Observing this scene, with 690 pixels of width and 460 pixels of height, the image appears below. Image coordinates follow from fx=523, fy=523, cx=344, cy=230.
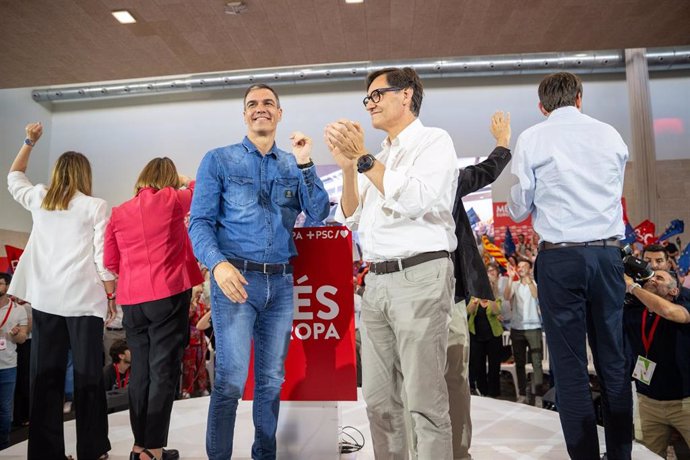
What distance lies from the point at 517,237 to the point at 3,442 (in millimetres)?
8047

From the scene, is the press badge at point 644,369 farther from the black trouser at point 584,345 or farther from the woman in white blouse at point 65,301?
the woman in white blouse at point 65,301

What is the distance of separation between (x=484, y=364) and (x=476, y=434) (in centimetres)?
345

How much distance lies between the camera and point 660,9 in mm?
4551

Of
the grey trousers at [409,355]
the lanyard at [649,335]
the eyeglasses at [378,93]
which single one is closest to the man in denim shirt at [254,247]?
the eyeglasses at [378,93]

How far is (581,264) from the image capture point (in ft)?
6.54

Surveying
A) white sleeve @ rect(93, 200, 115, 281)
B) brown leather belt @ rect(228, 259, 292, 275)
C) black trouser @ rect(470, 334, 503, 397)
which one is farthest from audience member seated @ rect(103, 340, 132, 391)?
brown leather belt @ rect(228, 259, 292, 275)

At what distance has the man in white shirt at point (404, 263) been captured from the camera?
1.67m

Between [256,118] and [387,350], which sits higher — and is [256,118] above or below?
above

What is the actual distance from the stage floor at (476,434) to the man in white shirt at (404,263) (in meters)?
0.91

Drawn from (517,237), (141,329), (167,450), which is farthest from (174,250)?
(517,237)

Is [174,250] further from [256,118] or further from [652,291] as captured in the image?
[652,291]

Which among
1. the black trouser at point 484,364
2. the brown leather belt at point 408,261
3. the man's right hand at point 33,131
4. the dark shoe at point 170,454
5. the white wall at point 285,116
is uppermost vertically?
A: the white wall at point 285,116

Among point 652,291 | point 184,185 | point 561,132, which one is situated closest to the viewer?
point 561,132

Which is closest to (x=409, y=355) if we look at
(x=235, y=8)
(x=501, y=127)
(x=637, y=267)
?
(x=637, y=267)
